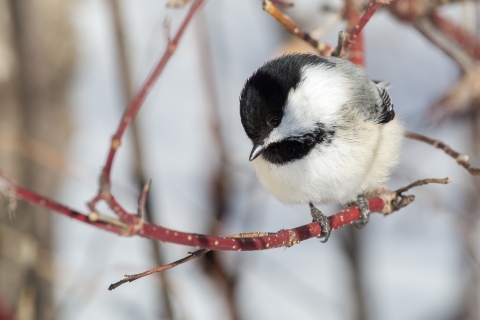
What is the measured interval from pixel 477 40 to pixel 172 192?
1.91 meters

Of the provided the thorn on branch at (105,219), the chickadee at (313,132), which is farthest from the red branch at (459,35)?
the thorn on branch at (105,219)

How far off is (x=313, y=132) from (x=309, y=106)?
7cm

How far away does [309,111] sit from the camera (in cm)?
140

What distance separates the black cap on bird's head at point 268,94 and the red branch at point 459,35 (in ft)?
2.22

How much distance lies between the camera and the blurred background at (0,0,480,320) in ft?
6.40

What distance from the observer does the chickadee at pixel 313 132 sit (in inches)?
53.3

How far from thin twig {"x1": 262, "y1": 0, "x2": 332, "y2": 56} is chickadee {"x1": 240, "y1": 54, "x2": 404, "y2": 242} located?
43mm

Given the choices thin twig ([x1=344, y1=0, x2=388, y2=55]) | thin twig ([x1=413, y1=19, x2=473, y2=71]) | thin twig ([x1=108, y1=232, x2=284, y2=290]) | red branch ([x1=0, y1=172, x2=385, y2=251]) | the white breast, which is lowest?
thin twig ([x1=108, y1=232, x2=284, y2=290])

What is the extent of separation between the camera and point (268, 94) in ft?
4.40

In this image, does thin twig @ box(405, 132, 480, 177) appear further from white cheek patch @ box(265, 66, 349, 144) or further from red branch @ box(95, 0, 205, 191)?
red branch @ box(95, 0, 205, 191)

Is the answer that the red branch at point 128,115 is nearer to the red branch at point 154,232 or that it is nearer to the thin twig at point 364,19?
the red branch at point 154,232

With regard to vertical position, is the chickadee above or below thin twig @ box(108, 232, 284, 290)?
above

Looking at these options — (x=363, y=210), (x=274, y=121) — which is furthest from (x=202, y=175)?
(x=363, y=210)

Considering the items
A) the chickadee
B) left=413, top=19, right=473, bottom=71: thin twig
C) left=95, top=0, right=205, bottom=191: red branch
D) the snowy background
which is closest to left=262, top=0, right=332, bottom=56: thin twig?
the chickadee
